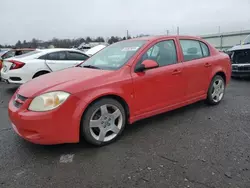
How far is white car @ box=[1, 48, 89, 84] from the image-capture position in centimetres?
657

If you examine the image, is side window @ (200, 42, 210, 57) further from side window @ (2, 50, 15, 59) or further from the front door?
side window @ (2, 50, 15, 59)

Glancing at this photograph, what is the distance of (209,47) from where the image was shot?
15.5ft

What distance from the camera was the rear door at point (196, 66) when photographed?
161 inches

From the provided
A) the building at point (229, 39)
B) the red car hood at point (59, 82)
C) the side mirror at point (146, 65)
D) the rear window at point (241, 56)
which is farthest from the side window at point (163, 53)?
the building at point (229, 39)

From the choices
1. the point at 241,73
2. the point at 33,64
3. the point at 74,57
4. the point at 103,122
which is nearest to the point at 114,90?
the point at 103,122

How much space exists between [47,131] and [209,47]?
3.69 meters

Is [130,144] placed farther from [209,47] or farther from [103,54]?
[209,47]

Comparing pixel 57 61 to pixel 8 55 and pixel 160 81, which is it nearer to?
pixel 160 81

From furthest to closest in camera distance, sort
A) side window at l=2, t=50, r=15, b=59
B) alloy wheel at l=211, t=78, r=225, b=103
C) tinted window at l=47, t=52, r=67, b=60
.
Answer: side window at l=2, t=50, r=15, b=59 → tinted window at l=47, t=52, r=67, b=60 → alloy wheel at l=211, t=78, r=225, b=103

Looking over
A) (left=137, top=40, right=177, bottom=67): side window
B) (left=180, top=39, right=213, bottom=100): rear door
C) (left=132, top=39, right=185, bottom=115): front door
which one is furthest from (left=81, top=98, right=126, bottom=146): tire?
(left=180, top=39, right=213, bottom=100): rear door

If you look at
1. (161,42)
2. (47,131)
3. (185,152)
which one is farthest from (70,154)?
(161,42)

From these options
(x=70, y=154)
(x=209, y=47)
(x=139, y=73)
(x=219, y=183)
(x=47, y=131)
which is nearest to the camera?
(x=219, y=183)

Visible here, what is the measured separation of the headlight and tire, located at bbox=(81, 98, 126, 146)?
365mm

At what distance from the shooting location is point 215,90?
4.79 meters
